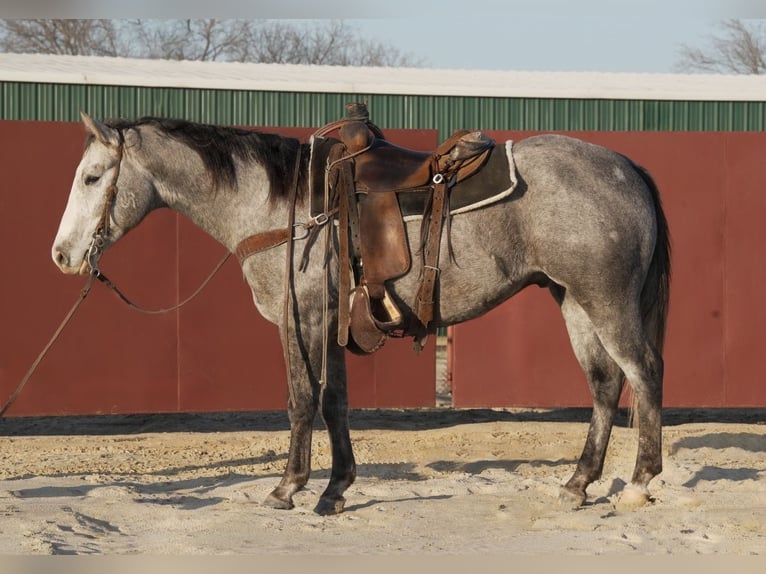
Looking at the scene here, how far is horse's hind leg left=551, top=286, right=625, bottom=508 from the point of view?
6.39 m

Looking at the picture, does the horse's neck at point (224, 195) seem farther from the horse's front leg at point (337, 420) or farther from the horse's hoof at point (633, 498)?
the horse's hoof at point (633, 498)

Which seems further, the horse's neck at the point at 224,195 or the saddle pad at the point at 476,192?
the horse's neck at the point at 224,195

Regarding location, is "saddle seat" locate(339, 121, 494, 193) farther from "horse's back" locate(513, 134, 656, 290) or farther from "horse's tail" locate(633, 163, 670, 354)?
"horse's tail" locate(633, 163, 670, 354)

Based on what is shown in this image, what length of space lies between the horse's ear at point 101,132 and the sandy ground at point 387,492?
1.90 m

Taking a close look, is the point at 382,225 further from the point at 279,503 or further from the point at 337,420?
the point at 279,503

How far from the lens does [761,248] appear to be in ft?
31.5

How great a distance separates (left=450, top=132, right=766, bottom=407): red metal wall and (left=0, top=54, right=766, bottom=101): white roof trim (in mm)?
5118

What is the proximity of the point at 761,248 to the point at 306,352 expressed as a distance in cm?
501

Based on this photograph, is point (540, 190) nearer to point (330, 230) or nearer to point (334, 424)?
point (330, 230)

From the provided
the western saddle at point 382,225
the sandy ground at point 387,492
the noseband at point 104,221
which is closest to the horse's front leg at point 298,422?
the sandy ground at point 387,492

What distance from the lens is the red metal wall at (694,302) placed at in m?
9.56

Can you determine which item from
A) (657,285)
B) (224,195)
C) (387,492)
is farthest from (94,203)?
(657,285)

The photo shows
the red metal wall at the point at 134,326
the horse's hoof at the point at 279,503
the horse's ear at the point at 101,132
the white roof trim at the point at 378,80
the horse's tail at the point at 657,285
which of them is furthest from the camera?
the white roof trim at the point at 378,80

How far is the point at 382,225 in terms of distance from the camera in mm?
6012
